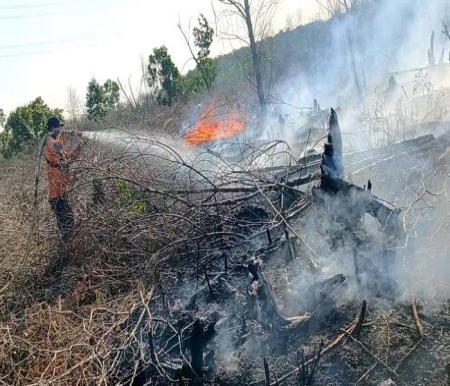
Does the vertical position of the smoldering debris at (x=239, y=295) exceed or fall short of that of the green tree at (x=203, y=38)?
it falls short

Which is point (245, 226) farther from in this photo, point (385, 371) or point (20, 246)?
point (20, 246)

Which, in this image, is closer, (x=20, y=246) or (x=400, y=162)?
(x=20, y=246)

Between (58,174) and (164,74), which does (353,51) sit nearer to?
(164,74)

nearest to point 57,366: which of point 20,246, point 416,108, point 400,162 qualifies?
point 20,246

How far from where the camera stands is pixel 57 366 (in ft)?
12.5

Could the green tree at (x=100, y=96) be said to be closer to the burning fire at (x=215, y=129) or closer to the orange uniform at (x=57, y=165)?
the burning fire at (x=215, y=129)

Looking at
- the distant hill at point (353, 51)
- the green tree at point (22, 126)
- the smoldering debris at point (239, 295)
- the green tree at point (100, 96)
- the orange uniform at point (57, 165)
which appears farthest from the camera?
the distant hill at point (353, 51)

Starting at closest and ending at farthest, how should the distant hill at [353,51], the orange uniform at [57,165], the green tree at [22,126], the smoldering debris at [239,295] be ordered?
the smoldering debris at [239,295], the orange uniform at [57,165], the green tree at [22,126], the distant hill at [353,51]

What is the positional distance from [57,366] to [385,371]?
2757 millimetres

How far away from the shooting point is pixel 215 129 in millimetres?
16594

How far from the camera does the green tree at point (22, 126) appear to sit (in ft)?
57.0

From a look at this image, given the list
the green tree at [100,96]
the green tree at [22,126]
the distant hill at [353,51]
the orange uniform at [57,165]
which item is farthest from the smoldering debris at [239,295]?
the distant hill at [353,51]

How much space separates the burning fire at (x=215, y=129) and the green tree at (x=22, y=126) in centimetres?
586

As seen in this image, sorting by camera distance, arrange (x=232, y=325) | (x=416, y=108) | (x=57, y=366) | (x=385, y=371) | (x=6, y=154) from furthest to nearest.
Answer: (x=6, y=154) → (x=416, y=108) → (x=232, y=325) → (x=57, y=366) → (x=385, y=371)
